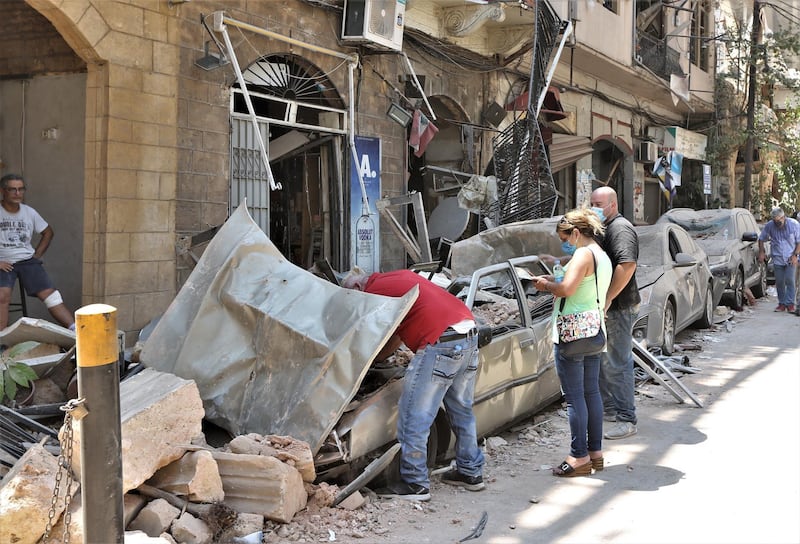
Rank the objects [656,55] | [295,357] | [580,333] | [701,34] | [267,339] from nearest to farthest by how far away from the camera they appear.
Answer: [295,357]
[267,339]
[580,333]
[656,55]
[701,34]

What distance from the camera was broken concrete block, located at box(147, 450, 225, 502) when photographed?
4.29 meters

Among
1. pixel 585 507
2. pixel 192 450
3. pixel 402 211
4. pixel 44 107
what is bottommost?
pixel 585 507

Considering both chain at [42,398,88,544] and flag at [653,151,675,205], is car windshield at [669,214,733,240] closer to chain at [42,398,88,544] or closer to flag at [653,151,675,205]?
flag at [653,151,675,205]

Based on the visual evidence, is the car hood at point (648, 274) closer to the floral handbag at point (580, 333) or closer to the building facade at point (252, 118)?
the building facade at point (252, 118)

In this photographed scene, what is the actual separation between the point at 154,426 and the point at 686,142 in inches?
931

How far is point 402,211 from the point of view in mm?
12703

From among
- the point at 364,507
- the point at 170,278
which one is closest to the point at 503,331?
the point at 364,507

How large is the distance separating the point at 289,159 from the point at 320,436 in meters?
7.80

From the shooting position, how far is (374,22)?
37.2 feet

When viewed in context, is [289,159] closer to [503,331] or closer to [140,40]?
[140,40]

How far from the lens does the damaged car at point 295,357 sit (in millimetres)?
4766

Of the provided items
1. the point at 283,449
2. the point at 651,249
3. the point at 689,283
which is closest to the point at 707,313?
the point at 689,283

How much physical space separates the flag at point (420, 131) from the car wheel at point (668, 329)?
4.85 m

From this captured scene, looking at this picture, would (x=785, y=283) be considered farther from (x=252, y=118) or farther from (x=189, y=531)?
(x=189, y=531)
